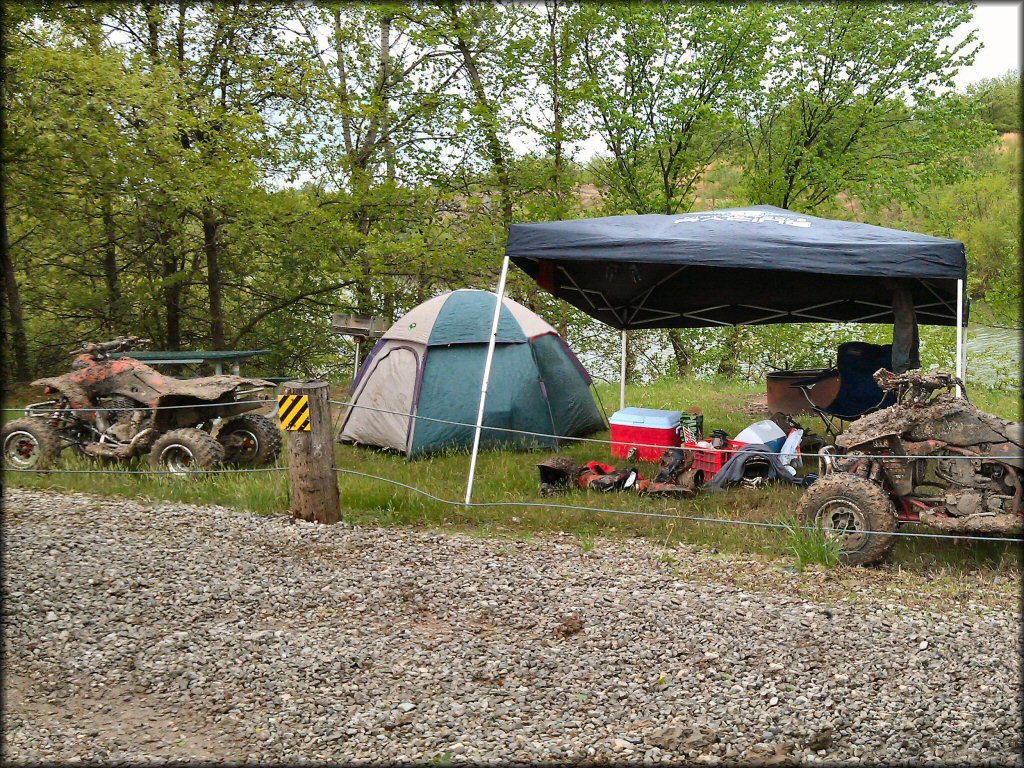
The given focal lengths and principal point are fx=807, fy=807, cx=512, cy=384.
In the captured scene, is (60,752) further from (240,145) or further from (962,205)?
(962,205)

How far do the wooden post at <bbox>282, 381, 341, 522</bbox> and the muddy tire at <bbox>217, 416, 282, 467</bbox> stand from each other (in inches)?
79.6

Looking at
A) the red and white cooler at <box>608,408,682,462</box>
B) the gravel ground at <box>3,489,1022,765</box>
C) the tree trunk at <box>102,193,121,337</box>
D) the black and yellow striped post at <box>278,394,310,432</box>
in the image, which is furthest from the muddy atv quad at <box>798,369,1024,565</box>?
the tree trunk at <box>102,193,121,337</box>

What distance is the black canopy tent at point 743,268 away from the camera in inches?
218

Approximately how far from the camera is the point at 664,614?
4.14m

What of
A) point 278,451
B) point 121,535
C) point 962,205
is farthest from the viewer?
point 962,205

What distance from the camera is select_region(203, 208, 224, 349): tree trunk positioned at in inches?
551

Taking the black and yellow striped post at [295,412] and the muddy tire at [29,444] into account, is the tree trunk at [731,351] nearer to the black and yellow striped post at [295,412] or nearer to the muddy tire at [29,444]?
the black and yellow striped post at [295,412]

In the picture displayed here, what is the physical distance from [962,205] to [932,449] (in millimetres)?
17641

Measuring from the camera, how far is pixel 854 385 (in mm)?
7824

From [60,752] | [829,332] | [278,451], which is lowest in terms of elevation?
[60,752]

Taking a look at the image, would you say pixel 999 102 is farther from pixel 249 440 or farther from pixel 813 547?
pixel 249 440

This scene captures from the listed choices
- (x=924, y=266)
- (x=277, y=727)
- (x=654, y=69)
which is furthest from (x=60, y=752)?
(x=654, y=69)

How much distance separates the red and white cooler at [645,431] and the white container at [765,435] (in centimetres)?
72

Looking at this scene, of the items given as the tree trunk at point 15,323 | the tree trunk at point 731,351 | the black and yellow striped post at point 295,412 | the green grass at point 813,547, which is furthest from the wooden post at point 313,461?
the tree trunk at point 731,351
